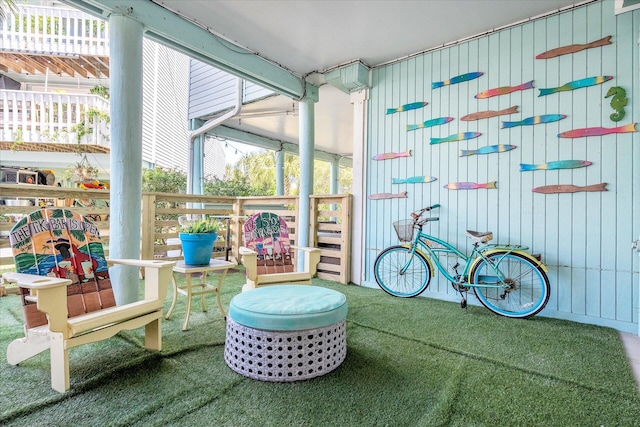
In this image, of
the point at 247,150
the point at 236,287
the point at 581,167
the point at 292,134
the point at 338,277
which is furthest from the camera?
the point at 247,150

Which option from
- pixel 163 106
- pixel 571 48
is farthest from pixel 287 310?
pixel 163 106

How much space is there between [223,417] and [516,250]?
2777 mm

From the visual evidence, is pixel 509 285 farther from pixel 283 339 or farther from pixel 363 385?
pixel 283 339

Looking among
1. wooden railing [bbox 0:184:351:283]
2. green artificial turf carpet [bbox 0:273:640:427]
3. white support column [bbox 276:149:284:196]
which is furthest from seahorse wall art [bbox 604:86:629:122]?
white support column [bbox 276:149:284:196]

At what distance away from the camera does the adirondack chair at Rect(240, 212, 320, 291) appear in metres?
2.83

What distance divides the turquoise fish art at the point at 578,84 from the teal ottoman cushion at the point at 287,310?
9.55 ft

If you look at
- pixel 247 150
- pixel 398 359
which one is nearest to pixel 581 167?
pixel 398 359

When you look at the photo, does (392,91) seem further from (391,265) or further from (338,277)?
(338,277)

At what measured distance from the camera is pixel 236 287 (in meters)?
3.93

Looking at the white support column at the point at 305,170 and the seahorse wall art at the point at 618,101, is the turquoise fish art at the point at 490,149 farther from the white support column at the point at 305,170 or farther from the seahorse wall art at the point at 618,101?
the white support column at the point at 305,170

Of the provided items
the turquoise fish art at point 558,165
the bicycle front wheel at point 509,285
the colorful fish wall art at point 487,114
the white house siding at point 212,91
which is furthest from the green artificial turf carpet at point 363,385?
the white house siding at point 212,91

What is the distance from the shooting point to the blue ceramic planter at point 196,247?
2549mm

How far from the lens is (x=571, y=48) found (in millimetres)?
2971

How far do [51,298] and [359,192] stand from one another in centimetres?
345
